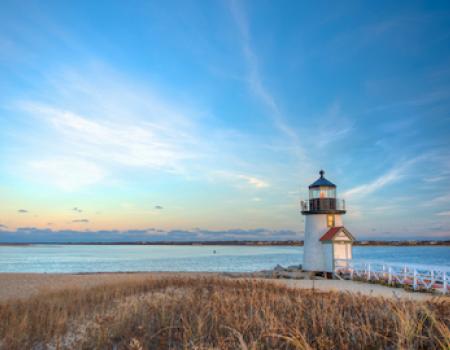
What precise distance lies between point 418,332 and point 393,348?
50 cm

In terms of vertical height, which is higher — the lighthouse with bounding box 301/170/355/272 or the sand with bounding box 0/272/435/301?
the lighthouse with bounding box 301/170/355/272

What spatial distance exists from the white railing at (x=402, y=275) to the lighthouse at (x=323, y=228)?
2.91ft

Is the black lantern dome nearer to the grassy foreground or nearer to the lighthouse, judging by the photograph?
the lighthouse

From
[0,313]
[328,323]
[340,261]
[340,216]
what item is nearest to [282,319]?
[328,323]

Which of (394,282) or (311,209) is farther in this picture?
(311,209)

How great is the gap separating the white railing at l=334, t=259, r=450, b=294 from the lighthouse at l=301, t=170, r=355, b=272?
2.91 feet

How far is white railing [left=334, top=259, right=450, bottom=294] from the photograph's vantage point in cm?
1423

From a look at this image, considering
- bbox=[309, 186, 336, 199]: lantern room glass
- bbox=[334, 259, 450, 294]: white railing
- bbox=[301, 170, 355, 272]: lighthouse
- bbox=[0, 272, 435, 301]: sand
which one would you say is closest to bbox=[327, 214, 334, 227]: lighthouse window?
bbox=[301, 170, 355, 272]: lighthouse

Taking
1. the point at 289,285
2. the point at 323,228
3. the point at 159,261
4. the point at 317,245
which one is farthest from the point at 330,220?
the point at 159,261

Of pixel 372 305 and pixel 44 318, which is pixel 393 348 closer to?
pixel 372 305

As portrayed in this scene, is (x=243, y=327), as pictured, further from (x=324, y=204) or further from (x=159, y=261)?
(x=159, y=261)

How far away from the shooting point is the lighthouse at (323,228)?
22.4 m

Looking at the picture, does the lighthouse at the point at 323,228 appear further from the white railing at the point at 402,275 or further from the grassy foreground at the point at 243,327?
the grassy foreground at the point at 243,327

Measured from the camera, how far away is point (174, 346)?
4480 mm
